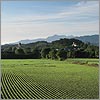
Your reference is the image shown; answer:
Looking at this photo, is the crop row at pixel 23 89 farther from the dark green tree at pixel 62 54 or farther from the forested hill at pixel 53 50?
the dark green tree at pixel 62 54

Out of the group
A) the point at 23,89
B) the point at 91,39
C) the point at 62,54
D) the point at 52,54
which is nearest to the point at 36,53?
the point at 52,54

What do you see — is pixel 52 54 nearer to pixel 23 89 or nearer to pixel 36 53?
pixel 36 53

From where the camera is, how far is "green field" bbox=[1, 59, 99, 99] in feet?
11.9

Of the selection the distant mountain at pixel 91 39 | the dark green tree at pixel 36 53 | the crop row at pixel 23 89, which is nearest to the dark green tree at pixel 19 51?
the dark green tree at pixel 36 53

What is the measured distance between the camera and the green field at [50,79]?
143 inches

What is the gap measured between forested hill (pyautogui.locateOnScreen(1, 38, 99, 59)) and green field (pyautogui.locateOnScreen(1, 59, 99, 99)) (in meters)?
0.11

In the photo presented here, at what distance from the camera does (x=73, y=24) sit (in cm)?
391

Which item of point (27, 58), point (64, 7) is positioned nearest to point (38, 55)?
point (27, 58)

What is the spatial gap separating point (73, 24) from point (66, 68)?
72cm

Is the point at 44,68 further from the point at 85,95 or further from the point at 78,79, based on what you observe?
the point at 85,95

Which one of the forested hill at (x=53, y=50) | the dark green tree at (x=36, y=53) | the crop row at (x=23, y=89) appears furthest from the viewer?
the dark green tree at (x=36, y=53)

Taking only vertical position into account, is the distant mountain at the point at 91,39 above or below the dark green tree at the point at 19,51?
above

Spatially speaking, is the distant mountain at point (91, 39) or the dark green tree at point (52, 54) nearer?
the distant mountain at point (91, 39)

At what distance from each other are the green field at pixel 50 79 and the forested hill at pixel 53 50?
0.37ft
